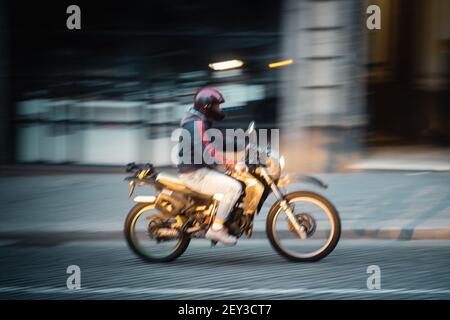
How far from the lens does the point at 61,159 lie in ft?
40.4

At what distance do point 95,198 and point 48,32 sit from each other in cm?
320

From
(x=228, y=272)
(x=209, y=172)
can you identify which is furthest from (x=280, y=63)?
(x=228, y=272)

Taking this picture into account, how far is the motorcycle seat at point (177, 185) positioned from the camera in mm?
6977

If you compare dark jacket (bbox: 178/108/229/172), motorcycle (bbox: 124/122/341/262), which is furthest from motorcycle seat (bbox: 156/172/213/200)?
dark jacket (bbox: 178/108/229/172)

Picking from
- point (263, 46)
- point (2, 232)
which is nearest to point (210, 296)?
point (2, 232)

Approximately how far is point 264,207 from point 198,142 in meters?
2.95

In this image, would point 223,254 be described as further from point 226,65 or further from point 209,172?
point 226,65

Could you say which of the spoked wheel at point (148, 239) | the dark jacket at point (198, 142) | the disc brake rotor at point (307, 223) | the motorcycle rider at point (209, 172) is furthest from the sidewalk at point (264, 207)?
the dark jacket at point (198, 142)

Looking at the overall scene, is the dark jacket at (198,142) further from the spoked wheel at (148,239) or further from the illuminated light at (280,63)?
the illuminated light at (280,63)

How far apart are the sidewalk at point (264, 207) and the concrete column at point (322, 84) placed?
50 centimetres

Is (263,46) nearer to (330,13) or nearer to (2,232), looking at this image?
(330,13)

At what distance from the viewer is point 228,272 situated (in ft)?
22.2

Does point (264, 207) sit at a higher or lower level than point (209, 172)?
lower

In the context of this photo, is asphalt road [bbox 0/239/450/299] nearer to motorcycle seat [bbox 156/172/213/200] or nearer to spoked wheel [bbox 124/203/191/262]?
spoked wheel [bbox 124/203/191/262]
